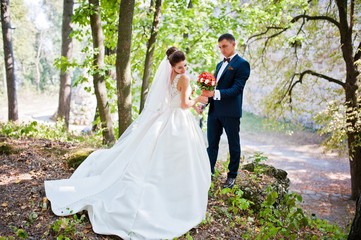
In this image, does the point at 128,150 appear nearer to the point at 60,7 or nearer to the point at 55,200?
the point at 55,200

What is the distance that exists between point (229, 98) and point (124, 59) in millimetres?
2496

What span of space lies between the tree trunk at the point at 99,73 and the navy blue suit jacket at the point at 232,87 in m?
3.79

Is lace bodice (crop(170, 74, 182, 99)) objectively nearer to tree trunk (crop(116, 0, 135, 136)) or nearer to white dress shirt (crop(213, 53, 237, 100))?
white dress shirt (crop(213, 53, 237, 100))

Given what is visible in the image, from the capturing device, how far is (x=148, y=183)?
4.16 meters

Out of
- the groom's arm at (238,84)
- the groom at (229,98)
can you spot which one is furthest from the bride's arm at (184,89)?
the groom's arm at (238,84)

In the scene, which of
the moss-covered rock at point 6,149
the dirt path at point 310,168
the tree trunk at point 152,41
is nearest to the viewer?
the moss-covered rock at point 6,149

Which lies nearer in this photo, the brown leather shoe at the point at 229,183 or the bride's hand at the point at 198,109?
the bride's hand at the point at 198,109

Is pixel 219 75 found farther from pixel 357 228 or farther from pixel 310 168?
pixel 310 168

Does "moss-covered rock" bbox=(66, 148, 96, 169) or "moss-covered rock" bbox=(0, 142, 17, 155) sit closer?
"moss-covered rock" bbox=(66, 148, 96, 169)

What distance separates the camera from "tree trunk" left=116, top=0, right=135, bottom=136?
6121mm

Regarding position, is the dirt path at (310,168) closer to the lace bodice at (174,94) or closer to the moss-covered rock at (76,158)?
the lace bodice at (174,94)

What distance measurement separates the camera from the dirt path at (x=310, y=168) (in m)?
11.6

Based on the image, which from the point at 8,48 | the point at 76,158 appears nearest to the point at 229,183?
the point at 76,158

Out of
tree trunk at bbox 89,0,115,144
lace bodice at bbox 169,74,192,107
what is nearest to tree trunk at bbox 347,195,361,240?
lace bodice at bbox 169,74,192,107
